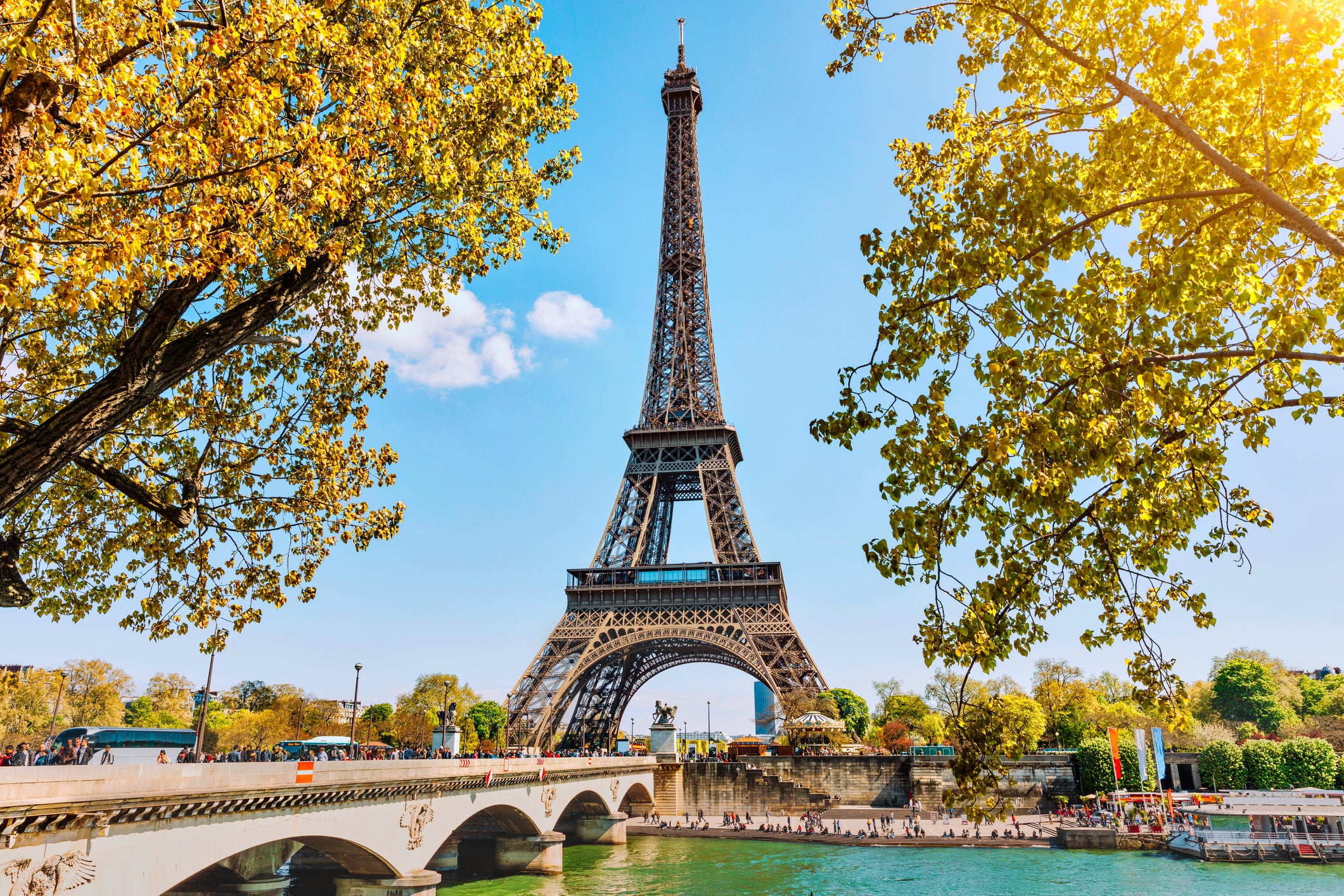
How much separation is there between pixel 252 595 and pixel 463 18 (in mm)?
9160

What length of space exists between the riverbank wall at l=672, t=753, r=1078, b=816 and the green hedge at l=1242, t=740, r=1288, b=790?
34.6 feet

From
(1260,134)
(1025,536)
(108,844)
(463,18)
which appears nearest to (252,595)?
(108,844)

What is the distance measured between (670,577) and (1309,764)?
42121mm

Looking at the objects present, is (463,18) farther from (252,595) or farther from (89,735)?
(89,735)

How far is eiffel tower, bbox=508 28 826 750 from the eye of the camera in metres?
50.7

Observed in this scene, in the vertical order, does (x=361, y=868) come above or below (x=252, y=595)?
below

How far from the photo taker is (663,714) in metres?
54.5

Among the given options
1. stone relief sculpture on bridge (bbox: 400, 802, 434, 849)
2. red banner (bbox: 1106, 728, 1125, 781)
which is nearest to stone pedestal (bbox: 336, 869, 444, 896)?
stone relief sculpture on bridge (bbox: 400, 802, 434, 849)

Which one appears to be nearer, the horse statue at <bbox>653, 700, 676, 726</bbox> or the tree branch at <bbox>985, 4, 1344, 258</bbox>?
the tree branch at <bbox>985, 4, 1344, 258</bbox>

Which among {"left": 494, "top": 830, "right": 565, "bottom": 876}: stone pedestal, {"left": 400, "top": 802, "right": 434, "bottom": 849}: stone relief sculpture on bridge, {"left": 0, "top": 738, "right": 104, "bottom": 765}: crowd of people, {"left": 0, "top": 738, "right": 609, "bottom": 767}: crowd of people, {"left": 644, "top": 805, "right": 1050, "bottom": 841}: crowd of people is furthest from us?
{"left": 644, "top": 805, "right": 1050, "bottom": 841}: crowd of people

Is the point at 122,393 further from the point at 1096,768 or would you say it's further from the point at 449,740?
the point at 1096,768

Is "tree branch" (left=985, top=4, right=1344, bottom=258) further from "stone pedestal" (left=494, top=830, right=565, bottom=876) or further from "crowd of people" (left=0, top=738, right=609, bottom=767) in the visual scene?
"stone pedestal" (left=494, top=830, right=565, bottom=876)

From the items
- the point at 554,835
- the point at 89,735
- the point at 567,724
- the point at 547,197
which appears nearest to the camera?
the point at 547,197

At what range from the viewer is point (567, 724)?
58906 mm
